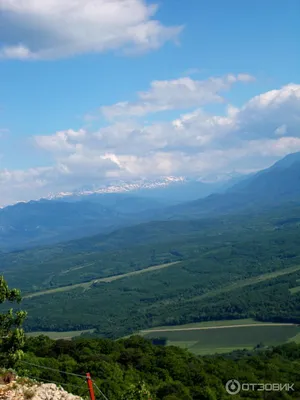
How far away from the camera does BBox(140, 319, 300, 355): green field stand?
102 m

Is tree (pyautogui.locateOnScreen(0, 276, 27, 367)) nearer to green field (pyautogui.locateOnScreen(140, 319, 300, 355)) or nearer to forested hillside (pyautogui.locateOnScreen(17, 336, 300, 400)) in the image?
forested hillside (pyautogui.locateOnScreen(17, 336, 300, 400))

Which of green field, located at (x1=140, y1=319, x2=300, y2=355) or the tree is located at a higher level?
the tree

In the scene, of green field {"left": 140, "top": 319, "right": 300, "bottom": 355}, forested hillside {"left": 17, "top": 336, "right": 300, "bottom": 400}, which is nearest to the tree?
forested hillside {"left": 17, "top": 336, "right": 300, "bottom": 400}

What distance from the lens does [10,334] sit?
889 inches

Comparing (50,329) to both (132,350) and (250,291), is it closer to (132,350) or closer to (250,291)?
(250,291)

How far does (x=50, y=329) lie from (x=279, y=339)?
277ft

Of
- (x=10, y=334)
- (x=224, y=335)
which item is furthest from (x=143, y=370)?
(x=224, y=335)

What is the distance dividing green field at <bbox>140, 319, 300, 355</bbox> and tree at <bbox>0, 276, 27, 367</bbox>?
81.8 metres

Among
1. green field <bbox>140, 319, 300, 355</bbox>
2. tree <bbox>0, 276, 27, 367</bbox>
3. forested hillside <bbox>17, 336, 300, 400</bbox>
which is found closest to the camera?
tree <bbox>0, 276, 27, 367</bbox>

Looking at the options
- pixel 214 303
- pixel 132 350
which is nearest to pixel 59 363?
pixel 132 350

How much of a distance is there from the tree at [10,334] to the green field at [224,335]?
81.8 metres

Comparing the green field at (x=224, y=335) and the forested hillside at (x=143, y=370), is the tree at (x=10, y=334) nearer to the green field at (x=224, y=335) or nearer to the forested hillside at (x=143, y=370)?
the forested hillside at (x=143, y=370)

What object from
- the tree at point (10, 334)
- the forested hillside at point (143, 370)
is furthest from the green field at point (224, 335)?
the tree at point (10, 334)

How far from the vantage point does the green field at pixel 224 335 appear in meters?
102
